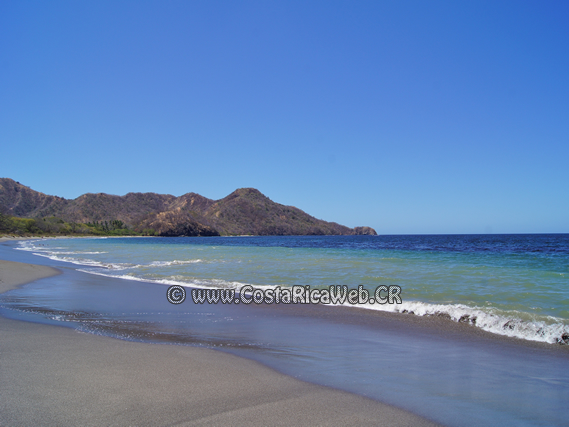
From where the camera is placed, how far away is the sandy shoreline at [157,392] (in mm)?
3004

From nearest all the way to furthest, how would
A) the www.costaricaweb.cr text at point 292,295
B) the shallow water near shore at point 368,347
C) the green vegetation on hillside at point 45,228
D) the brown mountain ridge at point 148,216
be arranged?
the shallow water near shore at point 368,347 < the www.costaricaweb.cr text at point 292,295 < the green vegetation on hillside at point 45,228 < the brown mountain ridge at point 148,216

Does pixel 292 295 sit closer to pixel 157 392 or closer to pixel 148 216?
pixel 157 392

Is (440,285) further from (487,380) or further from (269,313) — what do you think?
(487,380)

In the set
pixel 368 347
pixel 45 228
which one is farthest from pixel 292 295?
pixel 45 228

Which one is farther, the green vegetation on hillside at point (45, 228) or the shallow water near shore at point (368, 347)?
the green vegetation on hillside at point (45, 228)

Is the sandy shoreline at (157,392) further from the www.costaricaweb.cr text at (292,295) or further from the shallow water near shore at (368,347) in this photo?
the www.costaricaweb.cr text at (292,295)

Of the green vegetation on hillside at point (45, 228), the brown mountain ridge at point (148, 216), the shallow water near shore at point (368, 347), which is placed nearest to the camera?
the shallow water near shore at point (368, 347)

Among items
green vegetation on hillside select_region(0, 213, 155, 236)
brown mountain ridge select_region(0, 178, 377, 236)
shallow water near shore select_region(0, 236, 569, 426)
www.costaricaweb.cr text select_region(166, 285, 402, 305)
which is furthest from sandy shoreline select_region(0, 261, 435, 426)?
brown mountain ridge select_region(0, 178, 377, 236)

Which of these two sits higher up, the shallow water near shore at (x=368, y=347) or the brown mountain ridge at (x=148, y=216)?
the brown mountain ridge at (x=148, y=216)

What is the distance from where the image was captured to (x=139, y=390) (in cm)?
351

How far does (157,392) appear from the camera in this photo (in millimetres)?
3486

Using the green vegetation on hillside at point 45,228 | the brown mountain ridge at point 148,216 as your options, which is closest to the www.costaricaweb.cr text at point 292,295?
the green vegetation on hillside at point 45,228

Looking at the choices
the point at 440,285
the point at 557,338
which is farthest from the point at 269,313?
the point at 440,285

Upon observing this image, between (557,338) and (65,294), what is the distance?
11.6 m
